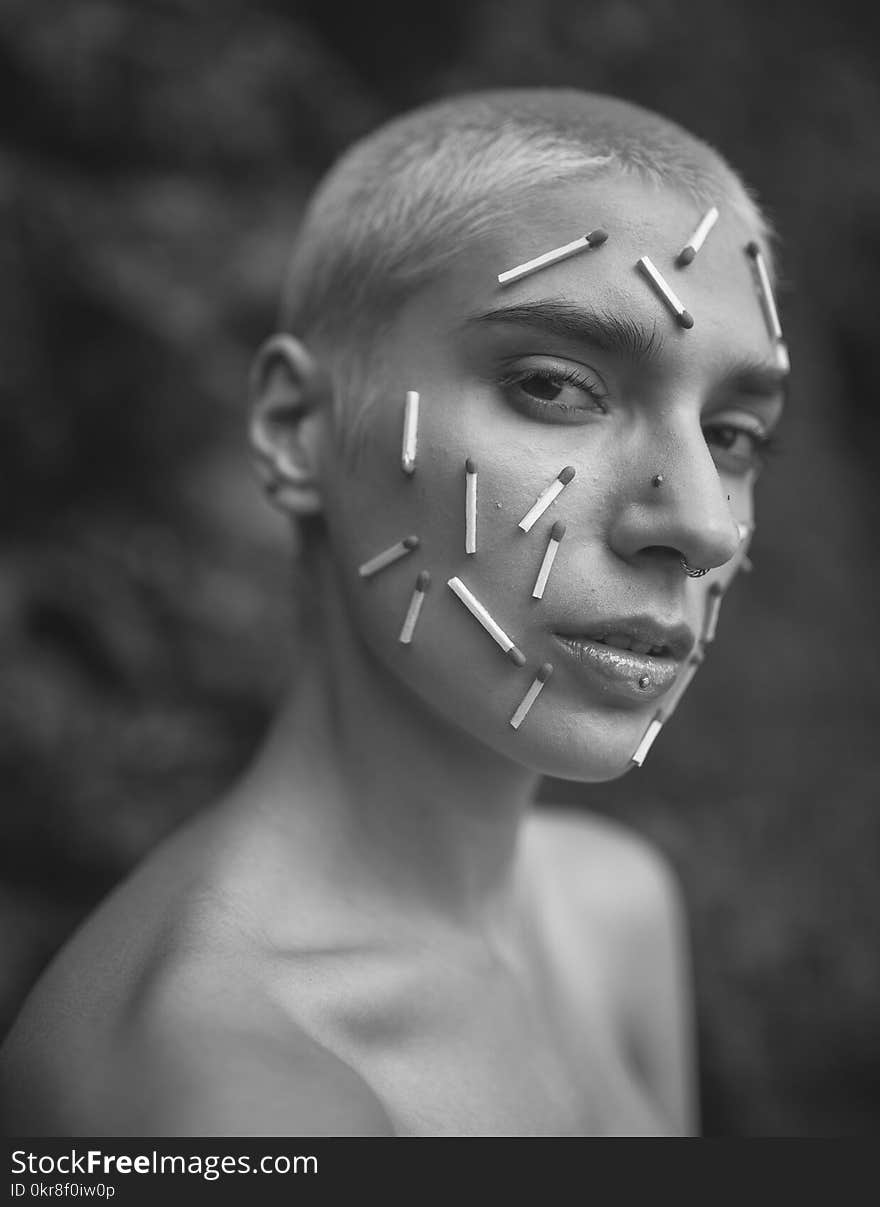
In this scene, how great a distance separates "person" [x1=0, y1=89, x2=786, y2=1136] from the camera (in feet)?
3.84

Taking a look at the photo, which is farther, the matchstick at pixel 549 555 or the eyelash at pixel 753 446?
the eyelash at pixel 753 446

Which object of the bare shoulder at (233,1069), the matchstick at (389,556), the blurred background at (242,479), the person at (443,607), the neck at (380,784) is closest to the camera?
the bare shoulder at (233,1069)

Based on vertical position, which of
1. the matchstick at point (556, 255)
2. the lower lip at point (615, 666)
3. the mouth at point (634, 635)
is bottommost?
the lower lip at point (615, 666)

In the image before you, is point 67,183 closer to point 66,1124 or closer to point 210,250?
point 210,250

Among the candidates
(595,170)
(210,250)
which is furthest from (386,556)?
(210,250)

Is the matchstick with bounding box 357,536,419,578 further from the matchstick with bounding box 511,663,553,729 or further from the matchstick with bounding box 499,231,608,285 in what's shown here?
the matchstick with bounding box 499,231,608,285

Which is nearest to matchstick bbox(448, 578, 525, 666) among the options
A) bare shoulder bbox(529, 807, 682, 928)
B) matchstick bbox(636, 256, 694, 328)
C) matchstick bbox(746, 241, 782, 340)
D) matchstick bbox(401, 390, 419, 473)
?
matchstick bbox(401, 390, 419, 473)

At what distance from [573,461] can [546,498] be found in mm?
54

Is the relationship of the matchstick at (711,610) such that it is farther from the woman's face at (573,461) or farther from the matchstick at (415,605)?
the matchstick at (415,605)

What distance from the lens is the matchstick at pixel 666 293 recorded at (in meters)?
1.20

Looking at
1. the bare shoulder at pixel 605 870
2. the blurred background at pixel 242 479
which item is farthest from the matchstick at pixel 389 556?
the blurred background at pixel 242 479

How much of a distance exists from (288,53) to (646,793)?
205 cm

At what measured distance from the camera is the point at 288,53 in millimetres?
2686

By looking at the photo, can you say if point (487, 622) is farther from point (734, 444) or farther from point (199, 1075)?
point (199, 1075)
